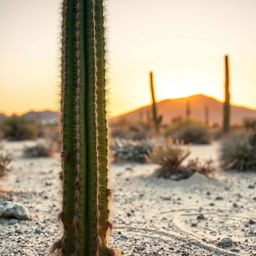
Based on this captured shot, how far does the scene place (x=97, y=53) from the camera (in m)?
4.34

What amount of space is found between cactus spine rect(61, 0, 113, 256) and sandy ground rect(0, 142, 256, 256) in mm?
564

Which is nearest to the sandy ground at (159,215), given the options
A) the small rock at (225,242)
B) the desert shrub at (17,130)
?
the small rock at (225,242)

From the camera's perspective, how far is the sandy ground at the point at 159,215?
A: 5535 millimetres

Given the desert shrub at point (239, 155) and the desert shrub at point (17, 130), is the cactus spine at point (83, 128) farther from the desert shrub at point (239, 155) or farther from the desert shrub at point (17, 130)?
the desert shrub at point (17, 130)

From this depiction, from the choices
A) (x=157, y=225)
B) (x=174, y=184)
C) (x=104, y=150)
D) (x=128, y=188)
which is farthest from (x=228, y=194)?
(x=104, y=150)

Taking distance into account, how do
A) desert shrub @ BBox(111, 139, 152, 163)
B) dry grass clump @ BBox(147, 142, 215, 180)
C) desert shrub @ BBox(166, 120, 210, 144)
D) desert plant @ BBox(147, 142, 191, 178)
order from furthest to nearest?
1. desert shrub @ BBox(166, 120, 210, 144)
2. desert shrub @ BBox(111, 139, 152, 163)
3. desert plant @ BBox(147, 142, 191, 178)
4. dry grass clump @ BBox(147, 142, 215, 180)

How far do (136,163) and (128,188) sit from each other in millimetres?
4660

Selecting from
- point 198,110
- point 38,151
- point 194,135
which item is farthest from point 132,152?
point 198,110

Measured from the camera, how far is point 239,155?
12.7 meters

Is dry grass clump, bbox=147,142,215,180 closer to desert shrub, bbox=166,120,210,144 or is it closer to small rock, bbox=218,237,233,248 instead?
small rock, bbox=218,237,233,248

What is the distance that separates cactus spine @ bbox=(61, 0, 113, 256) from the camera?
4117mm

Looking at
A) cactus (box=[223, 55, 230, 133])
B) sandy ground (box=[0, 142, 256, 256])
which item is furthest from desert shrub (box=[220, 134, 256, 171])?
cactus (box=[223, 55, 230, 133])

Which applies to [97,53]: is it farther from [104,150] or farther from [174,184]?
[174,184]

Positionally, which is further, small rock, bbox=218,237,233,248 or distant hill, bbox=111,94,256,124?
distant hill, bbox=111,94,256,124
